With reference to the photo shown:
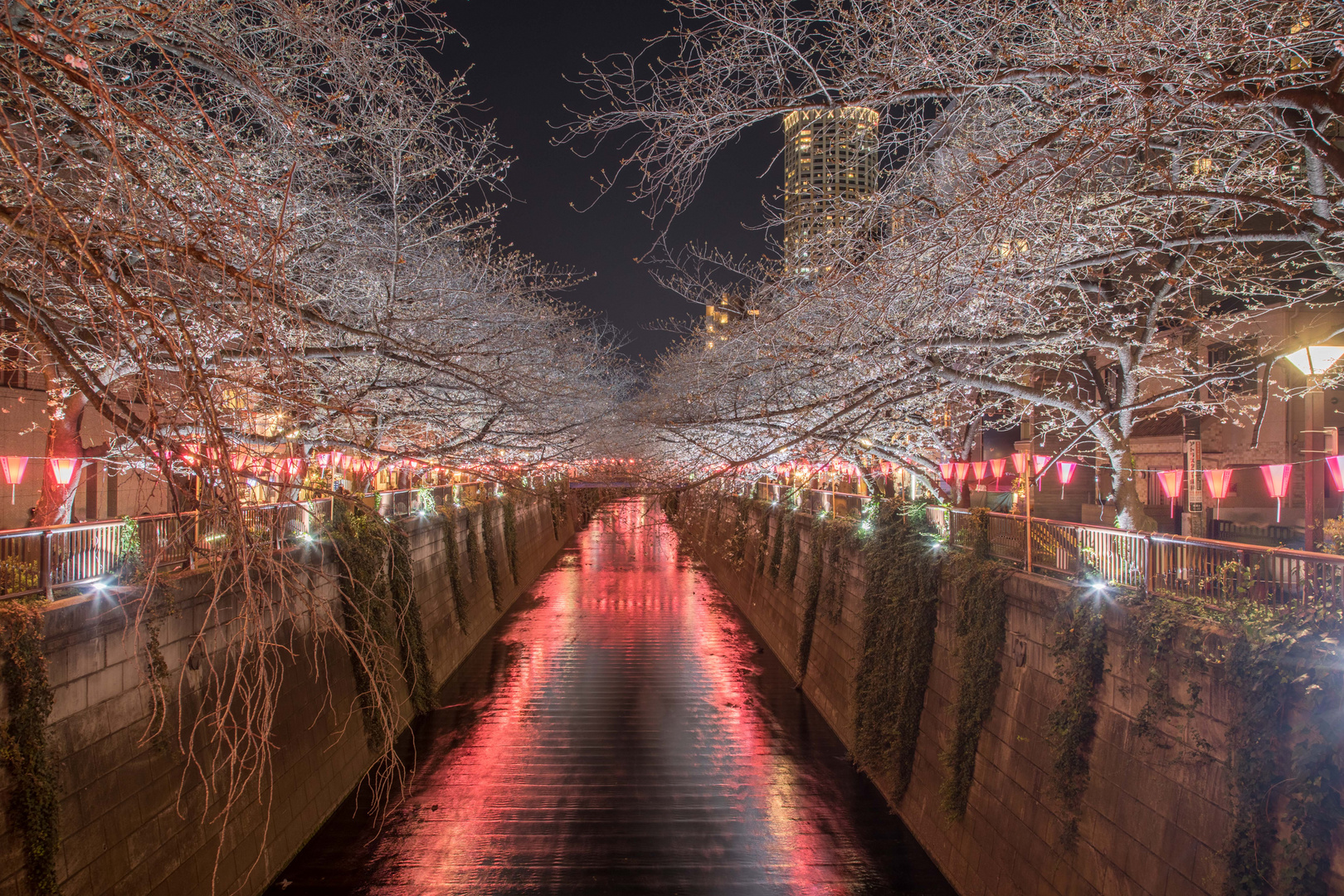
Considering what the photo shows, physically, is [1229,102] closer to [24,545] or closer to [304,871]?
[24,545]

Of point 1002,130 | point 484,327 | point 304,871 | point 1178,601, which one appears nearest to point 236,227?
point 1178,601

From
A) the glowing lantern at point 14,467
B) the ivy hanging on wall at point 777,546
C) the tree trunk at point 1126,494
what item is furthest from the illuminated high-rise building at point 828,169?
the ivy hanging on wall at point 777,546

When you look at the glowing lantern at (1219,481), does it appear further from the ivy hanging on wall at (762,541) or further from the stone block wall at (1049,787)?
the ivy hanging on wall at (762,541)

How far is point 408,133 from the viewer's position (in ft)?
28.6

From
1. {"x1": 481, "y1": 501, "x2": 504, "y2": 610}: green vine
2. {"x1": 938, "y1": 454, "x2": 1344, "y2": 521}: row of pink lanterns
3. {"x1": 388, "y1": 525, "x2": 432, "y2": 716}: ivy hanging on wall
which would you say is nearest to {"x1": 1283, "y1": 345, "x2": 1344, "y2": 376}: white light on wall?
{"x1": 938, "y1": 454, "x2": 1344, "y2": 521}: row of pink lanterns

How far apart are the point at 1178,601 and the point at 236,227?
642 centimetres

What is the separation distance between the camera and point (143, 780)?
682cm

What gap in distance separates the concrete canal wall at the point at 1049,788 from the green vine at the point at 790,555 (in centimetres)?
731

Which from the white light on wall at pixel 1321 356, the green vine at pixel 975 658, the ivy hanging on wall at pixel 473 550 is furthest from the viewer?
the ivy hanging on wall at pixel 473 550

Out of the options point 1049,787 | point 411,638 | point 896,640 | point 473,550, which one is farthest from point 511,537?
point 1049,787

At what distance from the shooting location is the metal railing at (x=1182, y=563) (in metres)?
4.75

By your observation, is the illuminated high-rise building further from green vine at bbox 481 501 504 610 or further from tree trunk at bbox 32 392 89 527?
green vine at bbox 481 501 504 610

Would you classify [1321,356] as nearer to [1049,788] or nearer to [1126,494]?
[1049,788]

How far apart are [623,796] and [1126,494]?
29.3ft
